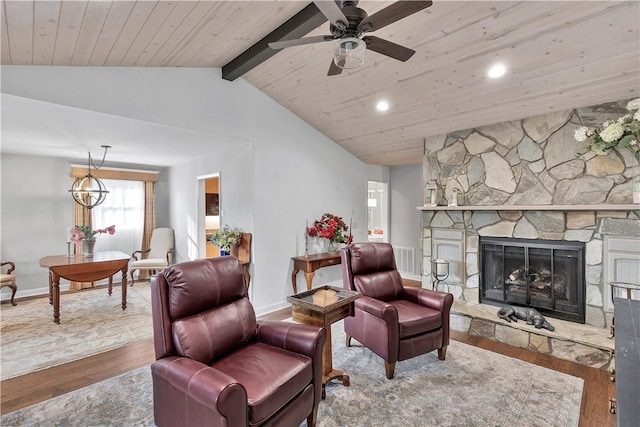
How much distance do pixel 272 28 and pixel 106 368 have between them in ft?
11.2

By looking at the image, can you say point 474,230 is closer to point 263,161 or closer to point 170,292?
point 263,161

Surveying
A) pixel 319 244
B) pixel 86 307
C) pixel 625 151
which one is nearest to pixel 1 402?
pixel 86 307

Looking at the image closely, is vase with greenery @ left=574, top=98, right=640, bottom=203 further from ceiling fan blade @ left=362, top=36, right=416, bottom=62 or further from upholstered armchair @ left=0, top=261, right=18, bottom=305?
upholstered armchair @ left=0, top=261, right=18, bottom=305

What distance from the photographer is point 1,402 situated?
7.46 feet

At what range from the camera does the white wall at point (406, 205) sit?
6098 mm

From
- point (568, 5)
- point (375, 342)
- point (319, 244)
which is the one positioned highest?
point (568, 5)

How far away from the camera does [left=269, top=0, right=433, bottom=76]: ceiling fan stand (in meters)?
1.69

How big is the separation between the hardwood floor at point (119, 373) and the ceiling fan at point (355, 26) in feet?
9.07

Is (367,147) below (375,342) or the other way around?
the other way around

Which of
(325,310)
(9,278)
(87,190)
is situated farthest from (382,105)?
(9,278)

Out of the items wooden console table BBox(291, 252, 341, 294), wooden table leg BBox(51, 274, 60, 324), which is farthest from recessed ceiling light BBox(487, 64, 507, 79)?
wooden table leg BBox(51, 274, 60, 324)

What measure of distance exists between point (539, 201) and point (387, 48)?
2682 mm

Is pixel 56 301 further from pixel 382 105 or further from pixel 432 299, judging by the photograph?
pixel 382 105

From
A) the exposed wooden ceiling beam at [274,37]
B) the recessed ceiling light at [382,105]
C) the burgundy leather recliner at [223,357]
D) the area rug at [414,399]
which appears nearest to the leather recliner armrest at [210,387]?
the burgundy leather recliner at [223,357]
